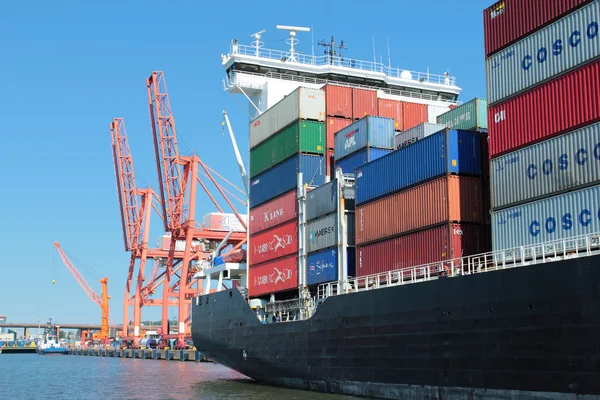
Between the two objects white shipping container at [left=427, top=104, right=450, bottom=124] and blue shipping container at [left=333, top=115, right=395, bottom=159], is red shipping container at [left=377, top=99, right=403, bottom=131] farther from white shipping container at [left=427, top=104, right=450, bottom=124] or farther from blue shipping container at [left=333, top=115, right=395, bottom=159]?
blue shipping container at [left=333, top=115, right=395, bottom=159]

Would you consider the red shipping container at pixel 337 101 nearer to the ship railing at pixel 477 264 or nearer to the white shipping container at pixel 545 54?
the ship railing at pixel 477 264

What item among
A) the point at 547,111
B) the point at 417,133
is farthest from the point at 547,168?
the point at 417,133

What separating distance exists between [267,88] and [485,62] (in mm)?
17717

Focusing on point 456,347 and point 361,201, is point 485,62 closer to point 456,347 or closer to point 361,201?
point 361,201

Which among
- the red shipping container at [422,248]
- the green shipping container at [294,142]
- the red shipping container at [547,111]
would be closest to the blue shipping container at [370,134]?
the green shipping container at [294,142]

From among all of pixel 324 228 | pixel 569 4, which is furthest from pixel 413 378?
pixel 569 4

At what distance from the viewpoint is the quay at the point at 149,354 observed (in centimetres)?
6194

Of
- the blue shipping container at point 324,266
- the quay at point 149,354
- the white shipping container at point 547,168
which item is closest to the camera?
the white shipping container at point 547,168

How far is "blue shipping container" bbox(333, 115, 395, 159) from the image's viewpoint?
26.3 m

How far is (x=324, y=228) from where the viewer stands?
2672cm

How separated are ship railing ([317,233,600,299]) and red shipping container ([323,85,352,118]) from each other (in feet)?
25.3

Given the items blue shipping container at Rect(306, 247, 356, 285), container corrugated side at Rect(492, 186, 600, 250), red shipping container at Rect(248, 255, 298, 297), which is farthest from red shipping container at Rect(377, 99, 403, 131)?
container corrugated side at Rect(492, 186, 600, 250)

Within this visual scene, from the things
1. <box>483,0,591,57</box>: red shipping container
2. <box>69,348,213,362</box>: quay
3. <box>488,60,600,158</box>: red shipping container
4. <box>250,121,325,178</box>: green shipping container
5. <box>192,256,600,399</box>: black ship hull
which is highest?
<box>483,0,591,57</box>: red shipping container

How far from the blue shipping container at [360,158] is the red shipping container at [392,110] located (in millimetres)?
4126
